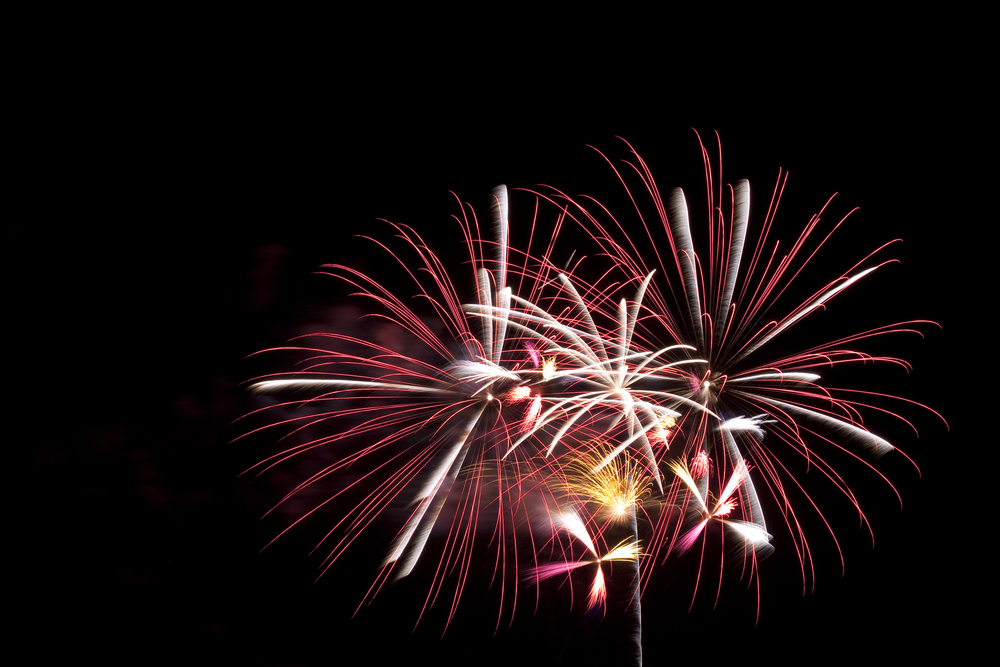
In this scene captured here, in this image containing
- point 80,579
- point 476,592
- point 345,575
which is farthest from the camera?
point 476,592

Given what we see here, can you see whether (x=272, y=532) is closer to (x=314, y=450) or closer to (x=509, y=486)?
(x=314, y=450)

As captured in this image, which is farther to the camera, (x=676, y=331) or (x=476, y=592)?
(x=476, y=592)

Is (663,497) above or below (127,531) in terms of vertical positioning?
above

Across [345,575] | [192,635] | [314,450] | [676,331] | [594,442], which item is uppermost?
[676,331]

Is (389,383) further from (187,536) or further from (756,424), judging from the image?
(756,424)

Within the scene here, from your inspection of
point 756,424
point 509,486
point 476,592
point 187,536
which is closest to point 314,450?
point 187,536

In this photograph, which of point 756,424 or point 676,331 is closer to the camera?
point 756,424

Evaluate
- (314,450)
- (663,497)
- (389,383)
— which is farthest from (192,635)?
(663,497)

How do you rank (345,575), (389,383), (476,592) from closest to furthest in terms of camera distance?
1. (389,383)
2. (345,575)
3. (476,592)

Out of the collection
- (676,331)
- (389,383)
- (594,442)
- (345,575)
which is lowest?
(345,575)
